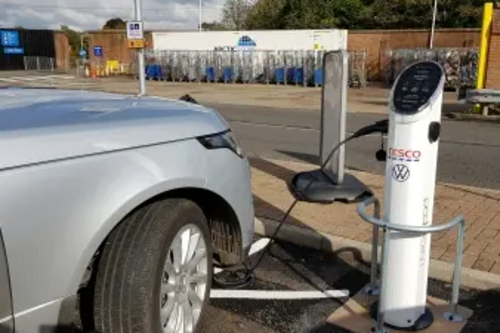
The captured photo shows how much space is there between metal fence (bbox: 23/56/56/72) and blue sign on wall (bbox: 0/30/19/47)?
1.66 metres

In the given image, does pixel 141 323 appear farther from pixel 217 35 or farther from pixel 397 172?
pixel 217 35

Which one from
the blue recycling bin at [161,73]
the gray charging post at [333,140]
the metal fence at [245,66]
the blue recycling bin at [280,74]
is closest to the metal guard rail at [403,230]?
the gray charging post at [333,140]

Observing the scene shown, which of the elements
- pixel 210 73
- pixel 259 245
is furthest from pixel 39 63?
pixel 259 245

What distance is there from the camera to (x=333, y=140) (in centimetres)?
616

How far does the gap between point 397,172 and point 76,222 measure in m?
1.66

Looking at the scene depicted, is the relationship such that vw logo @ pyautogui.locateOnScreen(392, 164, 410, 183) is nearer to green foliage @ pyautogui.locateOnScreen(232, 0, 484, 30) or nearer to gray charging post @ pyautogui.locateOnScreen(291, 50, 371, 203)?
gray charging post @ pyautogui.locateOnScreen(291, 50, 371, 203)

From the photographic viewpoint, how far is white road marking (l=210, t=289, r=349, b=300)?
3631mm

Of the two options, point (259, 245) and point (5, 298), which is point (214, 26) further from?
point (5, 298)

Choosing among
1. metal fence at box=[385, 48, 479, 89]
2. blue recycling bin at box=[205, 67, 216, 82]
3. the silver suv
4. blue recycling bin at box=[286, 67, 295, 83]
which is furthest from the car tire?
blue recycling bin at box=[205, 67, 216, 82]

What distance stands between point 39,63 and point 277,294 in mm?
51654

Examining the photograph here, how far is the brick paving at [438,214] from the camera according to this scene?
4.25 metres

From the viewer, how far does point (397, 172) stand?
2.88 meters

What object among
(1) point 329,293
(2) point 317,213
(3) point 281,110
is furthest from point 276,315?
(3) point 281,110

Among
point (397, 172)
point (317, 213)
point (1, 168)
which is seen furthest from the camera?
point (317, 213)
